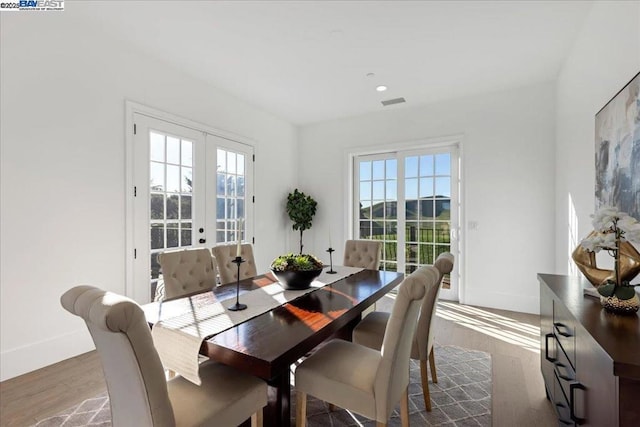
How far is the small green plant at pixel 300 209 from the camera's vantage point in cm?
514

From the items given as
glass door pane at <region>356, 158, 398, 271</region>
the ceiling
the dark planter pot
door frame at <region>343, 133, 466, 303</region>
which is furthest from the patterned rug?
the ceiling

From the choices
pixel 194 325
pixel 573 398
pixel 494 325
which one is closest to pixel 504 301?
pixel 494 325

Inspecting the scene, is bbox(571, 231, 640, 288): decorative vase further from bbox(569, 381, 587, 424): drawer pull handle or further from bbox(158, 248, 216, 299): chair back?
bbox(158, 248, 216, 299): chair back

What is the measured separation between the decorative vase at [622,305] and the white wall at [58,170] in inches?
143

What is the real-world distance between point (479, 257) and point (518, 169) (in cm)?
125

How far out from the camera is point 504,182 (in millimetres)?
4055

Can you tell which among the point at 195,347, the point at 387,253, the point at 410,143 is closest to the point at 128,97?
the point at 195,347

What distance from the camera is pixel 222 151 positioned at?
4.19 meters

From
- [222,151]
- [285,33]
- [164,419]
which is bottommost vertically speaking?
[164,419]

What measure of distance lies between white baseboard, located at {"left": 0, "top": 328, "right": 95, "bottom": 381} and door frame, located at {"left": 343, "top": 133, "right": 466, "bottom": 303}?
368 centimetres

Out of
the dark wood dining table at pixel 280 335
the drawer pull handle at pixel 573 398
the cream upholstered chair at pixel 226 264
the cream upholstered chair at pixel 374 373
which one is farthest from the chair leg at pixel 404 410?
the cream upholstered chair at pixel 226 264

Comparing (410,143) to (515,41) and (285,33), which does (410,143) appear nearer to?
(515,41)

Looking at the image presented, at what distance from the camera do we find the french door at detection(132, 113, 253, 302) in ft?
10.5

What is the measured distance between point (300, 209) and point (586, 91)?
374 centimetres
